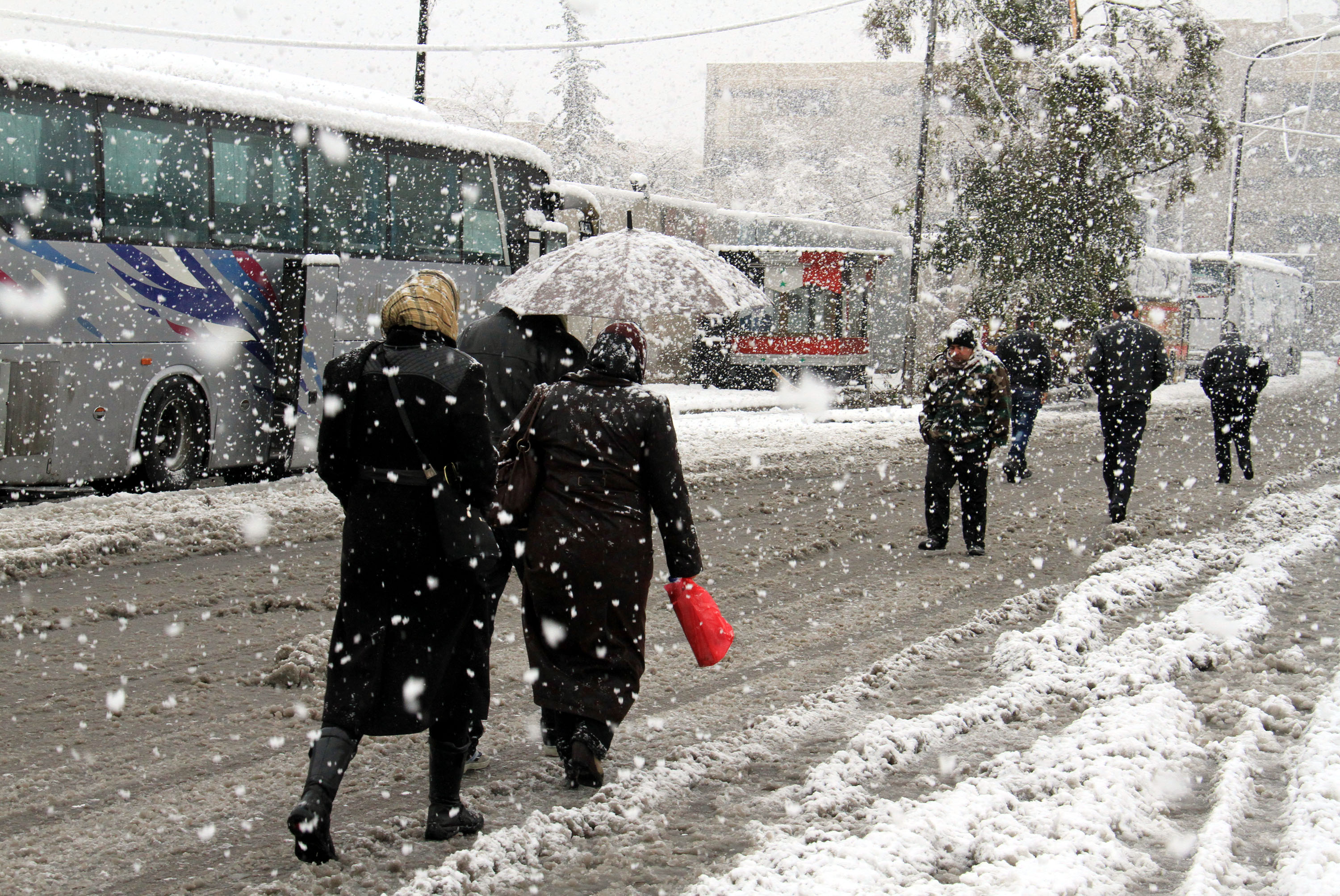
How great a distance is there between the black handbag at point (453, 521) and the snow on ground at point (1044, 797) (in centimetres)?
117

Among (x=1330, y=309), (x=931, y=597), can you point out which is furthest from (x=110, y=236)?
(x=1330, y=309)

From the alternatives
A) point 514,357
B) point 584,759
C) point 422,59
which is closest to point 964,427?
point 514,357

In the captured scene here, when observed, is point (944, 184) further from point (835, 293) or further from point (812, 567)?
point (812, 567)

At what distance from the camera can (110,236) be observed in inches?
419

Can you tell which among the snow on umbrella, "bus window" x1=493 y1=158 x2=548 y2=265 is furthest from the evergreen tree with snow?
the snow on umbrella

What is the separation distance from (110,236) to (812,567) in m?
6.91

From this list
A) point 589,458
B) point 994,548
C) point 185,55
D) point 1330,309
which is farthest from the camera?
point 1330,309

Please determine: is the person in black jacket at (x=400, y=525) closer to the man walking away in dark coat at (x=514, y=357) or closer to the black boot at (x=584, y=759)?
the black boot at (x=584, y=759)

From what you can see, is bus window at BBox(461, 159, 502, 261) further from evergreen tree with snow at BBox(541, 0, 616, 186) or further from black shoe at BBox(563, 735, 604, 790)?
evergreen tree with snow at BBox(541, 0, 616, 186)

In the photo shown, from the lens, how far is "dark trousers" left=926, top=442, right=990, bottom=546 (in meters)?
8.91

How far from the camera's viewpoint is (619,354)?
4.37 m

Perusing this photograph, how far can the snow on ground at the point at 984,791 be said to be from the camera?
348cm

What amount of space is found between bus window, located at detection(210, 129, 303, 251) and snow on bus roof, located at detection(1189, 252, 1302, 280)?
119 ft

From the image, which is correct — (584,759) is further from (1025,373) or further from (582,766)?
(1025,373)
